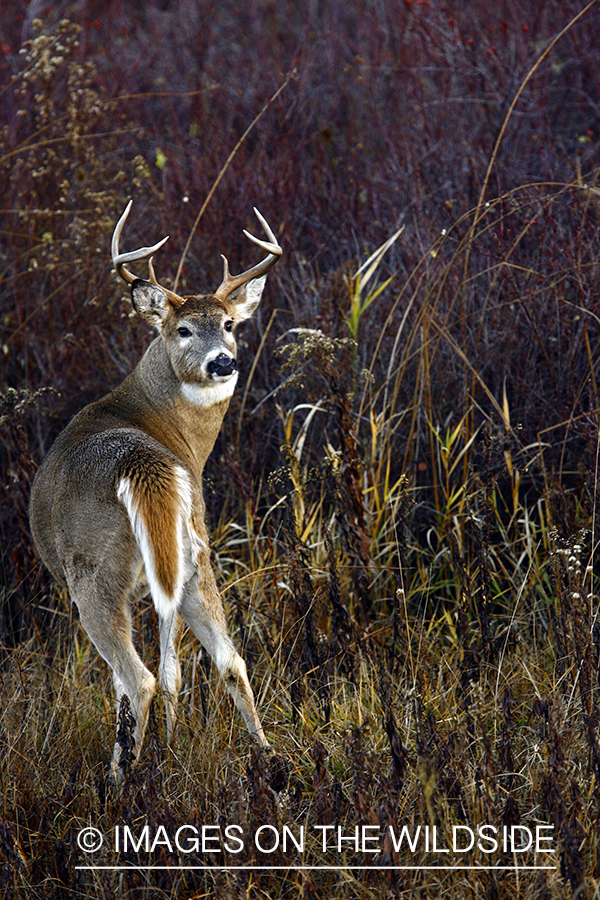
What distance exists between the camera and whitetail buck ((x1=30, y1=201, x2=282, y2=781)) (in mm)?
3160

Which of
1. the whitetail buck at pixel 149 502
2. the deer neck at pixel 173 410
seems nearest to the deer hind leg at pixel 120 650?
the whitetail buck at pixel 149 502

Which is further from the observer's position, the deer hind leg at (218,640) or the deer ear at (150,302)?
the deer ear at (150,302)

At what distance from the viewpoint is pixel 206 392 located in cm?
398

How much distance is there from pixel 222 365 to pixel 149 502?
849 mm

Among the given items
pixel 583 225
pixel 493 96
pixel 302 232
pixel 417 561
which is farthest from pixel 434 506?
pixel 493 96

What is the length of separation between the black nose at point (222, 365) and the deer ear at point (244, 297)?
47 cm

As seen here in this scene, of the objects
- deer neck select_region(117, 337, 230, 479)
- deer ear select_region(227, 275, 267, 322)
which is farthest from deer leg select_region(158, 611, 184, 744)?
deer ear select_region(227, 275, 267, 322)

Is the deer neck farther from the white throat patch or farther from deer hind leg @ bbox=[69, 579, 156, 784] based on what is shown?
deer hind leg @ bbox=[69, 579, 156, 784]

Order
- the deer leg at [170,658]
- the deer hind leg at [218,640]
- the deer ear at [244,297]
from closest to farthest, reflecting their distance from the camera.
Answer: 1. the deer hind leg at [218,640]
2. the deer leg at [170,658]
3. the deer ear at [244,297]

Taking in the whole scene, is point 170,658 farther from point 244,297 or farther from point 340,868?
point 244,297

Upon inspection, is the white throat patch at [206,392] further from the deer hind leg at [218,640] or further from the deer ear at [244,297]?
the deer hind leg at [218,640]

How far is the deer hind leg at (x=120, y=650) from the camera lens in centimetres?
316

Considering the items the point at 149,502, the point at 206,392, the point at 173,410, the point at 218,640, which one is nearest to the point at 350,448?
the point at 206,392

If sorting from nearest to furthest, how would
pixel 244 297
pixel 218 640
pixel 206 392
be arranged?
pixel 218 640 → pixel 206 392 → pixel 244 297
